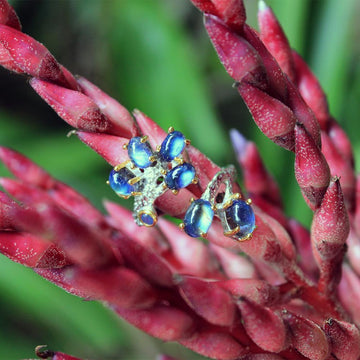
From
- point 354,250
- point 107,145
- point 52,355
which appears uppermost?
point 107,145

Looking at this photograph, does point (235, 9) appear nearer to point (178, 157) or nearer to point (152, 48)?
point (178, 157)

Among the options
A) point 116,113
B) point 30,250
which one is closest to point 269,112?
point 116,113

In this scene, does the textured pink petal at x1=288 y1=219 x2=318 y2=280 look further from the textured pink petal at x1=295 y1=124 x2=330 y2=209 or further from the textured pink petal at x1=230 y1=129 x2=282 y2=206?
the textured pink petal at x1=295 y1=124 x2=330 y2=209

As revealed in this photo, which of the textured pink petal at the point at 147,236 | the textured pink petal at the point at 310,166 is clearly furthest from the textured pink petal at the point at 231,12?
the textured pink petal at the point at 147,236

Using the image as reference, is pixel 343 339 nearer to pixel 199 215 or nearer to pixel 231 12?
pixel 199 215

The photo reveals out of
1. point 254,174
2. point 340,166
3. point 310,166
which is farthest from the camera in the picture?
point 254,174

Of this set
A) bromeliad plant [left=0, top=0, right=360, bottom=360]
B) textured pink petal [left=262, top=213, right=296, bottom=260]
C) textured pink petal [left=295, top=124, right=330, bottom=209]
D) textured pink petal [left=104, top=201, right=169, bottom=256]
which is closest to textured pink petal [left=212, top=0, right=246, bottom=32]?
bromeliad plant [left=0, top=0, right=360, bottom=360]

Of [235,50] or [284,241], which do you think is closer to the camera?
[235,50]
